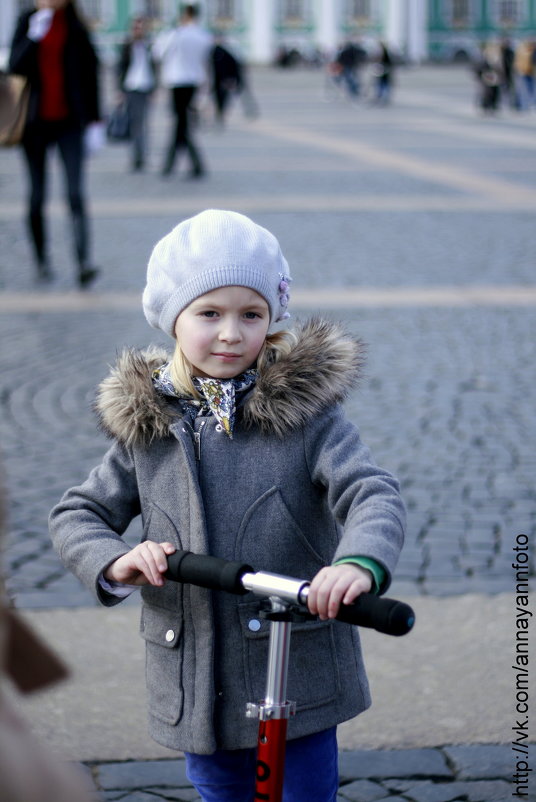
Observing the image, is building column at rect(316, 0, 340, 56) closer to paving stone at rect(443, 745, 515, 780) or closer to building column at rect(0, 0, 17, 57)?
building column at rect(0, 0, 17, 57)

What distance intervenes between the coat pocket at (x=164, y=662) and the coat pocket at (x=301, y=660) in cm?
11

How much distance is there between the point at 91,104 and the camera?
8.66 meters

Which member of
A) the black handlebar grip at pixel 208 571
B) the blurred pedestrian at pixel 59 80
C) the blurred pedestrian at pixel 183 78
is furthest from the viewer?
the blurred pedestrian at pixel 183 78

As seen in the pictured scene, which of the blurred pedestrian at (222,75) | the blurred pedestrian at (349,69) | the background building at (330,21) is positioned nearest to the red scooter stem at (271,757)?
the blurred pedestrian at (222,75)

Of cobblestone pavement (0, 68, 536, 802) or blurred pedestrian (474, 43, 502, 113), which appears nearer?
cobblestone pavement (0, 68, 536, 802)

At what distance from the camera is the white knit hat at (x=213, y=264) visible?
2070mm

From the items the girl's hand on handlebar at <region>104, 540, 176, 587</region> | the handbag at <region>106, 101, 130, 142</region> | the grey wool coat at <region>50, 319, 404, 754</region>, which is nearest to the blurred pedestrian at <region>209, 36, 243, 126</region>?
the handbag at <region>106, 101, 130, 142</region>

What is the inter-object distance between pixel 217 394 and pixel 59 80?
22.6ft

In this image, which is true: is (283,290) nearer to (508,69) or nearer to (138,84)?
(138,84)

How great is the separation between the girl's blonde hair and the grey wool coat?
0.06ft

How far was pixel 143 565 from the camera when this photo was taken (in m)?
1.88

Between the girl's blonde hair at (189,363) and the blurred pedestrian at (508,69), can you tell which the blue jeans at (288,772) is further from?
the blurred pedestrian at (508,69)

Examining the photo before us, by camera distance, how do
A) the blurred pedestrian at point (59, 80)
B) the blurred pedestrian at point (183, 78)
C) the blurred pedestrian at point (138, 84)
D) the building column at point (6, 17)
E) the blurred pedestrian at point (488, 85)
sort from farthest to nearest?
the building column at point (6, 17) < the blurred pedestrian at point (488, 85) < the blurred pedestrian at point (138, 84) < the blurred pedestrian at point (183, 78) < the blurred pedestrian at point (59, 80)

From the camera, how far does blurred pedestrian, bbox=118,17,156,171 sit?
16.5 meters
